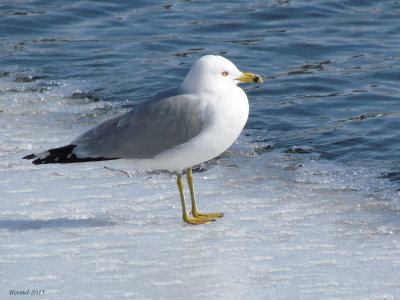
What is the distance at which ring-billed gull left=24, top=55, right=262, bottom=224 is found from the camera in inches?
214

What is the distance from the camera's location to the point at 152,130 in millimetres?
5562

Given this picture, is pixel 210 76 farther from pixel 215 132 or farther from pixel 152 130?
pixel 152 130

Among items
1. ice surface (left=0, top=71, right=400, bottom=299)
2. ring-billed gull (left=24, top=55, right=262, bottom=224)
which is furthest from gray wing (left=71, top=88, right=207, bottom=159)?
ice surface (left=0, top=71, right=400, bottom=299)

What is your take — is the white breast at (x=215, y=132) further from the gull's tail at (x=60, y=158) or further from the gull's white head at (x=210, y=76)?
the gull's tail at (x=60, y=158)

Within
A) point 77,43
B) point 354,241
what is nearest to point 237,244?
point 354,241

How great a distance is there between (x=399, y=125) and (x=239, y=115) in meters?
3.71

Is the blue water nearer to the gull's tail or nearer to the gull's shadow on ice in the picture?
the gull's shadow on ice

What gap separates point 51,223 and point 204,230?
41.2 inches

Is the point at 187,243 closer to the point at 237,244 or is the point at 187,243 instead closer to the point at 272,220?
the point at 237,244

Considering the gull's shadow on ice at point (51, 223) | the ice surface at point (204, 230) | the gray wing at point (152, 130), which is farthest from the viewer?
the gray wing at point (152, 130)

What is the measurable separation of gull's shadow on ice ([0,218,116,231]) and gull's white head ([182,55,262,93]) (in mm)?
1123

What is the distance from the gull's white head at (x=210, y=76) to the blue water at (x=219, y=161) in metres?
0.94

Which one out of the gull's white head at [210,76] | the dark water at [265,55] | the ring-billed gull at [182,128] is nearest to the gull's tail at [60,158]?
the ring-billed gull at [182,128]

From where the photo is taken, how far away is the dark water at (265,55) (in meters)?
8.52
